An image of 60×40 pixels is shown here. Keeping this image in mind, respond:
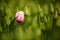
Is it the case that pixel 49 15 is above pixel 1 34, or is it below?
above

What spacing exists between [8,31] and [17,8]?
161 millimetres

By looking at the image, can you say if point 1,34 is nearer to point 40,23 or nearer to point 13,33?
point 13,33

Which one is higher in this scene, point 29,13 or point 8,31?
point 29,13

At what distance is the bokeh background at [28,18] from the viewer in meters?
1.14

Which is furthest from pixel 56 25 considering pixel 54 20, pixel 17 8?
pixel 17 8

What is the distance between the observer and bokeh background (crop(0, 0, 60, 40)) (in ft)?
3.75

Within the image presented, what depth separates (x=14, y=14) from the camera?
1.14 meters

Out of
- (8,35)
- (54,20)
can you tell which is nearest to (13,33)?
(8,35)

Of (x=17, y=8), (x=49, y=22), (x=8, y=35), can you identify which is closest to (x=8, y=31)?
(x=8, y=35)

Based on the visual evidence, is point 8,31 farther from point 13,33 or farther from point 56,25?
point 56,25

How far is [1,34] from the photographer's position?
3.78ft

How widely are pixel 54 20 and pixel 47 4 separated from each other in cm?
12

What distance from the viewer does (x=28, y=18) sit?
3.77 ft

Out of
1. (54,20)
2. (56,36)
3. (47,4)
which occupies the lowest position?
(56,36)
